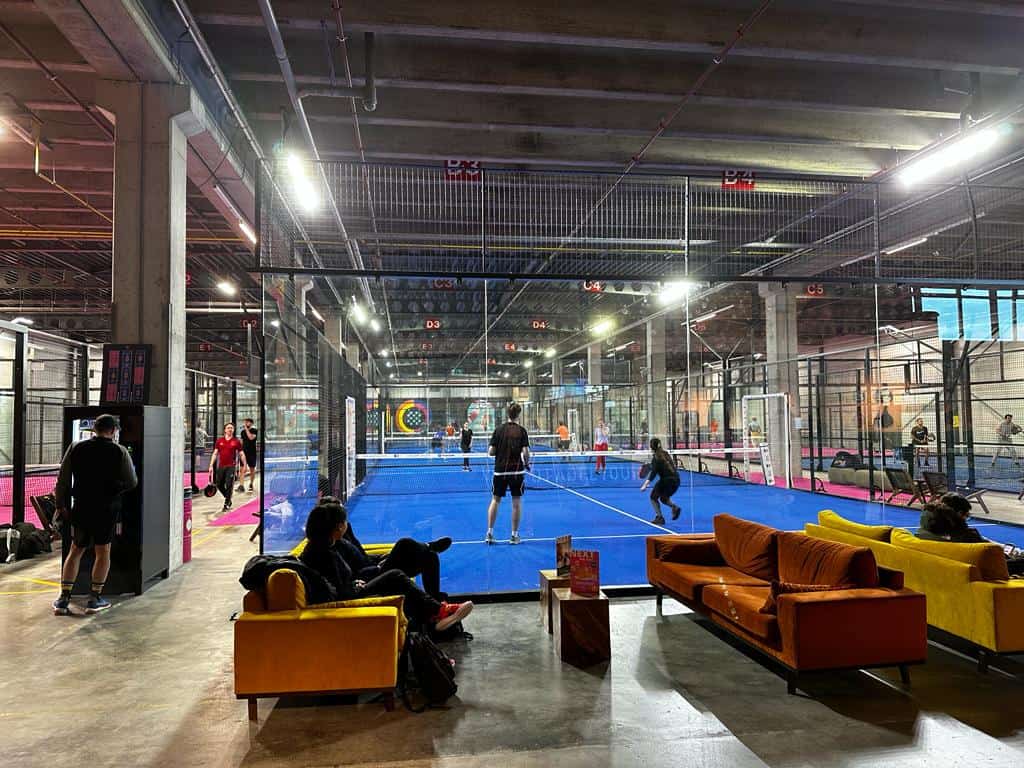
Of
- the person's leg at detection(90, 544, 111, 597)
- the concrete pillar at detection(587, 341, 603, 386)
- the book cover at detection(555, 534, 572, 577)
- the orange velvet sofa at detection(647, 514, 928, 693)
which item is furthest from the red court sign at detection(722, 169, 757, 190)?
the concrete pillar at detection(587, 341, 603, 386)

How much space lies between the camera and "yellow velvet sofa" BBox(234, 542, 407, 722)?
3215 mm

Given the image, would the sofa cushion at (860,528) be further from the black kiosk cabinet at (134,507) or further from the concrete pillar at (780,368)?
the concrete pillar at (780,368)

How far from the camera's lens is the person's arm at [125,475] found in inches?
210

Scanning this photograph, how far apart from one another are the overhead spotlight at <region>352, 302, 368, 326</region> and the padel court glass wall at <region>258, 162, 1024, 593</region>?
23 cm

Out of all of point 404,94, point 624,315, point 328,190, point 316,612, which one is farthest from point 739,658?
point 624,315

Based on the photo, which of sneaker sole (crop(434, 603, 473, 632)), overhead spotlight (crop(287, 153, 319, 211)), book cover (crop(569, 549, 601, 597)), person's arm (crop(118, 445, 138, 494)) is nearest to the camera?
book cover (crop(569, 549, 601, 597))

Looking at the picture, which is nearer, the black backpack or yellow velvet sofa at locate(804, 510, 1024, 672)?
the black backpack

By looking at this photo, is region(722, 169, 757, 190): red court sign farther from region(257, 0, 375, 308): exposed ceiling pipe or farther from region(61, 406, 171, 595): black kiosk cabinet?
region(61, 406, 171, 595): black kiosk cabinet

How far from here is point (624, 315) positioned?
20.3 meters

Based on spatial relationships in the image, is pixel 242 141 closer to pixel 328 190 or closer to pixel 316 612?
pixel 328 190

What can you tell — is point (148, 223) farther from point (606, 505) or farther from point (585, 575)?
point (606, 505)

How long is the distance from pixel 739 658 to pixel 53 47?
841cm

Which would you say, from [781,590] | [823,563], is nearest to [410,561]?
[781,590]

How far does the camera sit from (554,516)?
1011 centimetres
